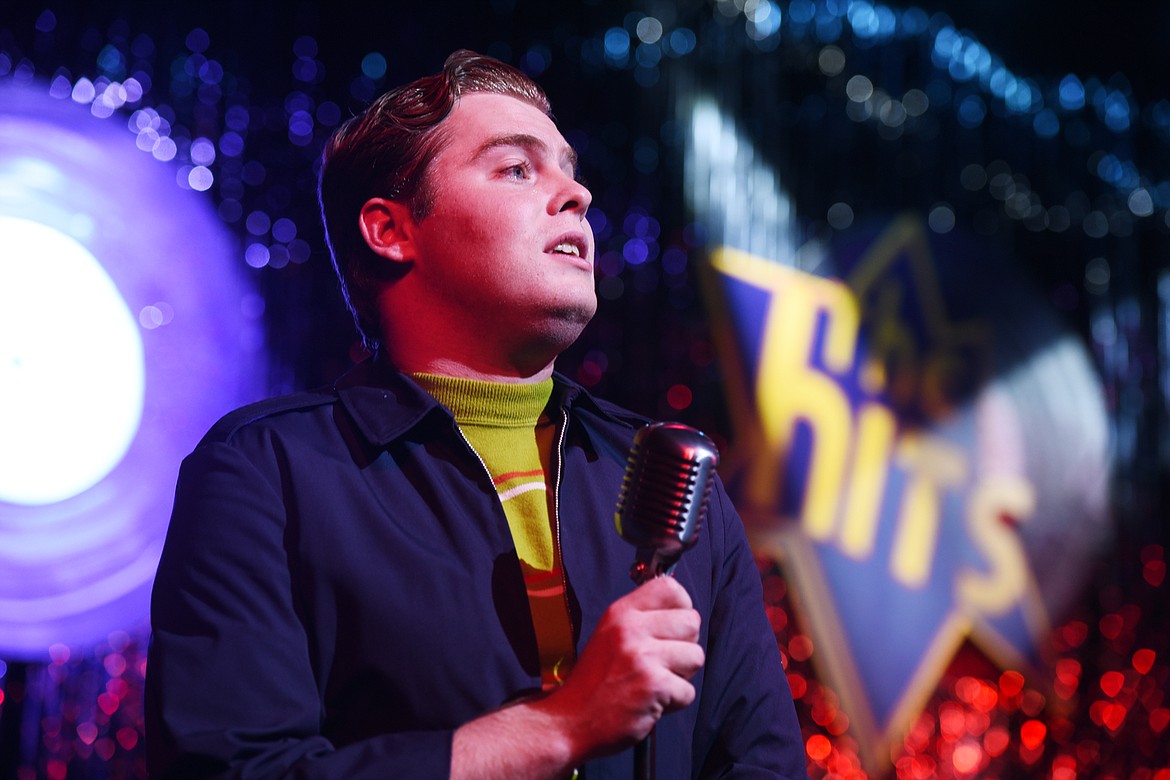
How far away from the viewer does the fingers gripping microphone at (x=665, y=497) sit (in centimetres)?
85

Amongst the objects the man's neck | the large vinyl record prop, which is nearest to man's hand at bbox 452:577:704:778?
the man's neck

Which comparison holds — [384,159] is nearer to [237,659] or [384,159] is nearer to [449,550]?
[449,550]

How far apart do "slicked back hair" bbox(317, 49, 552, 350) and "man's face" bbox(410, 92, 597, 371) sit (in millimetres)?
27

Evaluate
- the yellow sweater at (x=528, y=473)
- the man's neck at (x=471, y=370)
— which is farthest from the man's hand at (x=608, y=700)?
the man's neck at (x=471, y=370)

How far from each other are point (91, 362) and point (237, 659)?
6.06 ft

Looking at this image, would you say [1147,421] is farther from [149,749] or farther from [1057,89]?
[149,749]

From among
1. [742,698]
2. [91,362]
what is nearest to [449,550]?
[742,698]

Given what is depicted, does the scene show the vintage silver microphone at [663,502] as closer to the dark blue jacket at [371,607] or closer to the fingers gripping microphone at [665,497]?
A: the fingers gripping microphone at [665,497]

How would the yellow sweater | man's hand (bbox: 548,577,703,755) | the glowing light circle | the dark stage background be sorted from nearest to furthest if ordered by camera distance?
man's hand (bbox: 548,577,703,755), the yellow sweater, the glowing light circle, the dark stage background

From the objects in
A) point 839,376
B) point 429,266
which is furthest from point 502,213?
point 839,376

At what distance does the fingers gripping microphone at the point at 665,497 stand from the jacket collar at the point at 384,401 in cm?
28

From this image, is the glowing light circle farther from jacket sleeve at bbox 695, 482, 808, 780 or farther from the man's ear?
jacket sleeve at bbox 695, 482, 808, 780

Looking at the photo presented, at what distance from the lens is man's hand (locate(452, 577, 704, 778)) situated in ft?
2.64

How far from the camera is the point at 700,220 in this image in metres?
3.18
